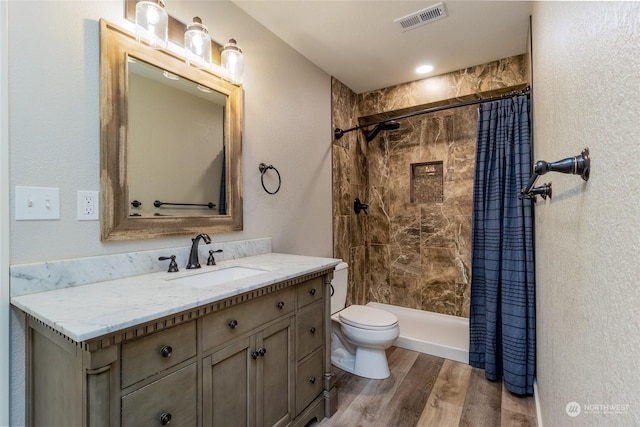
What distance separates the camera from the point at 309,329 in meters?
1.63

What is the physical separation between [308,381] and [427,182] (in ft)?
7.51

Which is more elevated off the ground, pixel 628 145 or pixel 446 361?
pixel 628 145

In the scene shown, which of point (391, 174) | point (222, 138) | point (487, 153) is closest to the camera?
point (222, 138)

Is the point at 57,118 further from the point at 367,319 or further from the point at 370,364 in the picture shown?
the point at 370,364

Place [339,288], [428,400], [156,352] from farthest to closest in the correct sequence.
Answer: [339,288]
[428,400]
[156,352]

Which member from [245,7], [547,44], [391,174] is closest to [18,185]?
[245,7]

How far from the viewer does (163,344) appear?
38.1 inches

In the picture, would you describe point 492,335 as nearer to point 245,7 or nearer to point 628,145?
point 628,145

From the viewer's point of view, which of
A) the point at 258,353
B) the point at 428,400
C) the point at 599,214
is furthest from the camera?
the point at 428,400

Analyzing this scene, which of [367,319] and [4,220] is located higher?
A: [4,220]

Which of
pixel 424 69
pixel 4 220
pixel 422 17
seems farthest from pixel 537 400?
pixel 4 220

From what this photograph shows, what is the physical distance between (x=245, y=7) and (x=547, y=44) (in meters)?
1.68

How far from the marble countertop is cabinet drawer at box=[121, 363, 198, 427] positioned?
0.77 ft

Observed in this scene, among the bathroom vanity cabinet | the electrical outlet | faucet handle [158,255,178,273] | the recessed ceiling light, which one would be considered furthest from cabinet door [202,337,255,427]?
the recessed ceiling light
